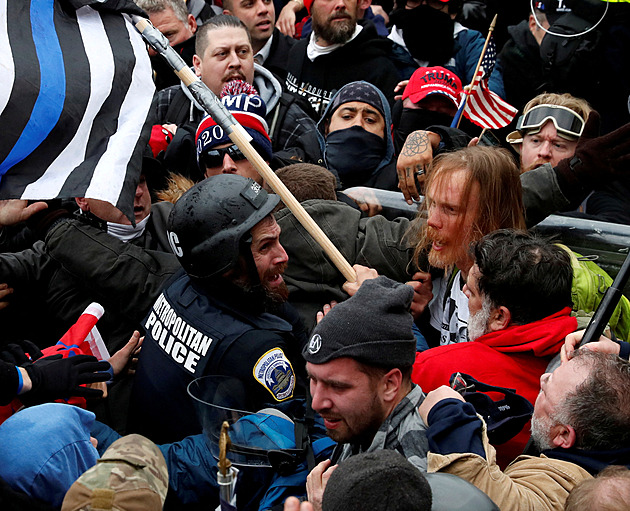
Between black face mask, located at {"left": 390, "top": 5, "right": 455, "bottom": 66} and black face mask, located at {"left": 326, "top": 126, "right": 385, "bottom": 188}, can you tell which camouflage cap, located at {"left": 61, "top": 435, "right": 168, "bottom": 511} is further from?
black face mask, located at {"left": 390, "top": 5, "right": 455, "bottom": 66}

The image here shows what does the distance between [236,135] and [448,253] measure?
127cm

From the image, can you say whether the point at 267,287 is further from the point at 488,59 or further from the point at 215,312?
the point at 488,59

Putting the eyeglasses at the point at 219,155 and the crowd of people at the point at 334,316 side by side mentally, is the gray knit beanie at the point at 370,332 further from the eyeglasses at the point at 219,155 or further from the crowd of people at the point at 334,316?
the eyeglasses at the point at 219,155

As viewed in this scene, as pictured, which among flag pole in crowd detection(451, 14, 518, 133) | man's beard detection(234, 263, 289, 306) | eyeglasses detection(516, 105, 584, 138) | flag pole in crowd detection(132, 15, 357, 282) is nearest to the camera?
man's beard detection(234, 263, 289, 306)

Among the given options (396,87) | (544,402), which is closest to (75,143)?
(544,402)

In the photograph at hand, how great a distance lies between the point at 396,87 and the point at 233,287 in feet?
11.6

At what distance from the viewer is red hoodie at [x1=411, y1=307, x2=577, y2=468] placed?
2.86 metres

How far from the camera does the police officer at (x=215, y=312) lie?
9.58 feet

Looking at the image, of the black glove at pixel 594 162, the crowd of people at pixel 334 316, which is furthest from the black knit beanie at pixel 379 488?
the black glove at pixel 594 162

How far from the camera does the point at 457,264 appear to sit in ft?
12.1

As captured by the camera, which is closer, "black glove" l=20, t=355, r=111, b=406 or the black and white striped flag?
"black glove" l=20, t=355, r=111, b=406

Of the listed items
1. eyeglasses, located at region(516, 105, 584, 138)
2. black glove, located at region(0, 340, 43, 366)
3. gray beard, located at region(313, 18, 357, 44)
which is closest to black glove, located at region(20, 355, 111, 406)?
black glove, located at region(0, 340, 43, 366)

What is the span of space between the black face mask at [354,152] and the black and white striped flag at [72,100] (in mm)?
2008

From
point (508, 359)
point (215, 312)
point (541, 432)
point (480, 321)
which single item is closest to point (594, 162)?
point (480, 321)
